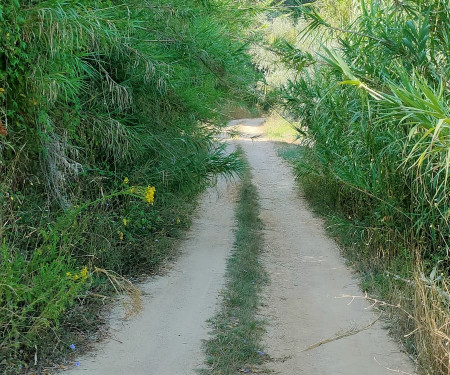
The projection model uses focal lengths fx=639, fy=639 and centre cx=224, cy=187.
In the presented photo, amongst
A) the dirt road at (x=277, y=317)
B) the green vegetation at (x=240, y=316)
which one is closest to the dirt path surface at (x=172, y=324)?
the dirt road at (x=277, y=317)

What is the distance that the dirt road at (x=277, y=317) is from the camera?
548 cm

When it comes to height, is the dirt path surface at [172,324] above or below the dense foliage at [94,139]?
below

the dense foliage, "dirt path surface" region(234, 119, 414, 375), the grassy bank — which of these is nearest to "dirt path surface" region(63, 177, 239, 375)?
the dense foliage

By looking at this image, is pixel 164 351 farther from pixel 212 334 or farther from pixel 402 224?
pixel 402 224

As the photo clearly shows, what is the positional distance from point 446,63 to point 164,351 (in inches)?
165

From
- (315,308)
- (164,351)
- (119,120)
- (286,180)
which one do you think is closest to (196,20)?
(119,120)

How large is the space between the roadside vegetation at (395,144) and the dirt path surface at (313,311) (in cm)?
27

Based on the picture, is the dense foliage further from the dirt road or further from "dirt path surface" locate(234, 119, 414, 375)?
"dirt path surface" locate(234, 119, 414, 375)

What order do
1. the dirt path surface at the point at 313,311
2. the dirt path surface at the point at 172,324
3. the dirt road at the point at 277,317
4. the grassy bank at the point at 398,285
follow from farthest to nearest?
the dirt path surface at the point at 313,311
the dirt road at the point at 277,317
the dirt path surface at the point at 172,324
the grassy bank at the point at 398,285

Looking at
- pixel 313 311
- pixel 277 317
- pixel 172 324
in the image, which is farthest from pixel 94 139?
pixel 313 311

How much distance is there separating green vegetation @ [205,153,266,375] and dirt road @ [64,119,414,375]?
126 millimetres

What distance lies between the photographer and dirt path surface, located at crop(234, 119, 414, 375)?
5598mm

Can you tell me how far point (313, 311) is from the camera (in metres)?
7.08

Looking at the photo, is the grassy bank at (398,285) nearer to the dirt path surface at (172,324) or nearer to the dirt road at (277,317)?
the dirt road at (277,317)
